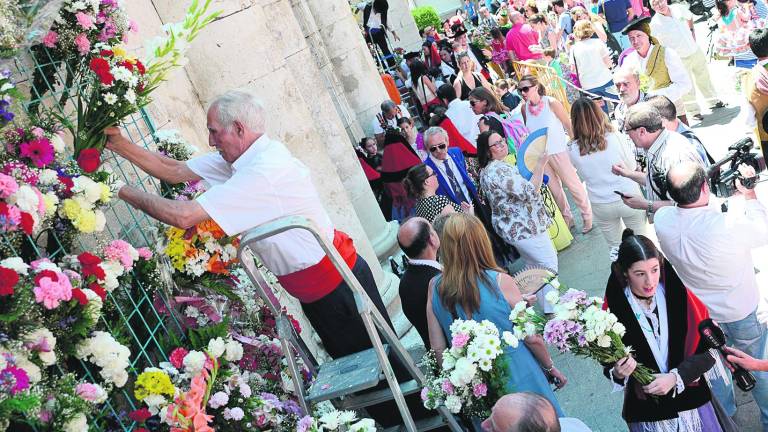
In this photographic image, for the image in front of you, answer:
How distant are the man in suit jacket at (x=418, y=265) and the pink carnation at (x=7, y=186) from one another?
100 inches

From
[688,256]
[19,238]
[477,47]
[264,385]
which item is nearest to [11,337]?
[19,238]

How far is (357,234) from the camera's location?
693cm

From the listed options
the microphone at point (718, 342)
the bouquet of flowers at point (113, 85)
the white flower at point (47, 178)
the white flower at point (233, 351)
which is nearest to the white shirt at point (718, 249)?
the microphone at point (718, 342)

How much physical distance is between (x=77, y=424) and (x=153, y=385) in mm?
511

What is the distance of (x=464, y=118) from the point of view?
9.45m

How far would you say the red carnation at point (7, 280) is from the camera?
278 centimetres

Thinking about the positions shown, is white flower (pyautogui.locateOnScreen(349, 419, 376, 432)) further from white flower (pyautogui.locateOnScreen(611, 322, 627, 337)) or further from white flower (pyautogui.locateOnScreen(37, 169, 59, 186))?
white flower (pyautogui.locateOnScreen(37, 169, 59, 186))

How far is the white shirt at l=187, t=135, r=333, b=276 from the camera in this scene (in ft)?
12.8

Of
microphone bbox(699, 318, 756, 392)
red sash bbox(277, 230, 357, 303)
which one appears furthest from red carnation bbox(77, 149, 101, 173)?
microphone bbox(699, 318, 756, 392)

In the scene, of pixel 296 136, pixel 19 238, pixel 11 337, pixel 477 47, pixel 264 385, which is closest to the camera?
pixel 11 337

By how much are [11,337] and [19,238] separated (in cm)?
53

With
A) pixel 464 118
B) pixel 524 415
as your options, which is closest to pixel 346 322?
pixel 524 415

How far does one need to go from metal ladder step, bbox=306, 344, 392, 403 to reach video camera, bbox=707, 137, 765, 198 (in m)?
2.35

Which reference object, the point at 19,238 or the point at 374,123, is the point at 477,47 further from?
the point at 19,238
